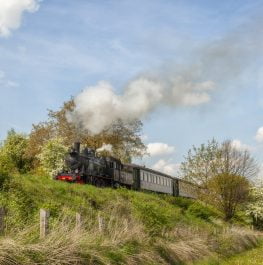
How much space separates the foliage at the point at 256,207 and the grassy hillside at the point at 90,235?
64.3 ft

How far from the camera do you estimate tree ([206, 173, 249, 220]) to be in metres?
43.8

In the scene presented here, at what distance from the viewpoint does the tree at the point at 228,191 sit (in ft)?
144

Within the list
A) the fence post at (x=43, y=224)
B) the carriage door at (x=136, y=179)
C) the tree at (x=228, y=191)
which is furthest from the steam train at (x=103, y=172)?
the fence post at (x=43, y=224)

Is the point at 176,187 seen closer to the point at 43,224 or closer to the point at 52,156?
the point at 52,156

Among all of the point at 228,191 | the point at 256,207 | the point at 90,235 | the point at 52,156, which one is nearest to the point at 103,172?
the point at 52,156

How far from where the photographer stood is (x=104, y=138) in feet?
188

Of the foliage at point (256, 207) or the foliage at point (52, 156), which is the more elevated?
the foliage at point (52, 156)

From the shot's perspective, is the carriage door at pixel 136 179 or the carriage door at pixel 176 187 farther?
the carriage door at pixel 176 187

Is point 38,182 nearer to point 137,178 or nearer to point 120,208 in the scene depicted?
point 120,208

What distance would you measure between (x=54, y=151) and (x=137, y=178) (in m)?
8.17

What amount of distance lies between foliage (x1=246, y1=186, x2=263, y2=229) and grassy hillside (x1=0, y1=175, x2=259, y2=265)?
1960cm

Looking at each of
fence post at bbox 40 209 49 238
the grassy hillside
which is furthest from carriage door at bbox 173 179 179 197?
fence post at bbox 40 209 49 238

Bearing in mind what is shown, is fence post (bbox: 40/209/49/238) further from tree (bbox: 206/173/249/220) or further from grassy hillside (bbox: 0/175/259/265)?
A: tree (bbox: 206/173/249/220)

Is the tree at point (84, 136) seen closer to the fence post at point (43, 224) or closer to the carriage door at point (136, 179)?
the carriage door at point (136, 179)
